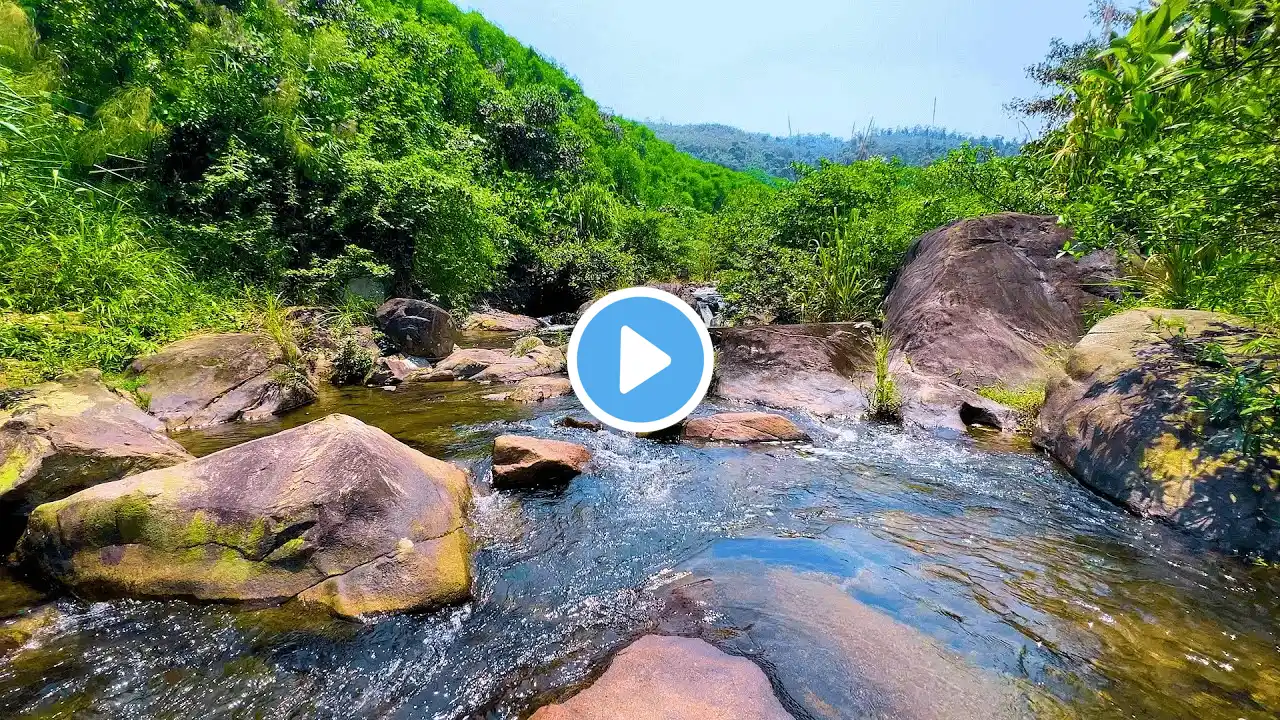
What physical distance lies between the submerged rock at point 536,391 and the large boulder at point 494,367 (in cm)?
108

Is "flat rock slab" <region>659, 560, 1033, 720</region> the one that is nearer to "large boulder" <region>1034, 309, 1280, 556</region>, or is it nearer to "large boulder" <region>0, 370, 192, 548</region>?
"large boulder" <region>1034, 309, 1280, 556</region>

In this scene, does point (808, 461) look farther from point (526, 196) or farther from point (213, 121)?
point (526, 196)

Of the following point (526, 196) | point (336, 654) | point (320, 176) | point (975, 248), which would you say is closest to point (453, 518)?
point (336, 654)

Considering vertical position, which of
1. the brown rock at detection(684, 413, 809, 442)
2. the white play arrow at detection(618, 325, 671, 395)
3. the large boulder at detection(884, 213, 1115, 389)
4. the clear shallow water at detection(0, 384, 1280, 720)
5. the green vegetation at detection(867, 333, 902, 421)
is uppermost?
the large boulder at detection(884, 213, 1115, 389)

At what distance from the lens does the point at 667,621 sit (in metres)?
2.92

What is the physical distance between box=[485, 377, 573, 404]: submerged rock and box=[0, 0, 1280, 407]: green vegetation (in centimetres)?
297

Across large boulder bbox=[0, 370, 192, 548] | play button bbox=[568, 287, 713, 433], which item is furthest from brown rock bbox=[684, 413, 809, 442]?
large boulder bbox=[0, 370, 192, 548]

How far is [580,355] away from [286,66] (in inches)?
488

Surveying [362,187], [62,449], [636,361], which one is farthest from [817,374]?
[362,187]

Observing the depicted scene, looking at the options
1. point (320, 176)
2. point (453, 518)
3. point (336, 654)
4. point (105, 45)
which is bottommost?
point (336, 654)

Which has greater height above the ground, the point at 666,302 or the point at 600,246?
the point at 600,246

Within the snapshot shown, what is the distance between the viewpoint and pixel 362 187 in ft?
42.2

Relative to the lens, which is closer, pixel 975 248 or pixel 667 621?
pixel 667 621

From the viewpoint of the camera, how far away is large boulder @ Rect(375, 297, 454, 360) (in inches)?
458
